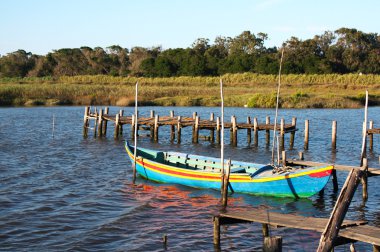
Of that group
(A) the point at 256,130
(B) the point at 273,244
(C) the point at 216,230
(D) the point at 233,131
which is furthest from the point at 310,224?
(A) the point at 256,130

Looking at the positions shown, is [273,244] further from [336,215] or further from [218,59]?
[218,59]

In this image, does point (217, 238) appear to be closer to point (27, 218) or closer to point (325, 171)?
point (325, 171)

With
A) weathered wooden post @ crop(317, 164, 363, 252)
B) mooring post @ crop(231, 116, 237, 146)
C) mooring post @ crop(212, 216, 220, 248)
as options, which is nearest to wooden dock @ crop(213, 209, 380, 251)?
mooring post @ crop(212, 216, 220, 248)

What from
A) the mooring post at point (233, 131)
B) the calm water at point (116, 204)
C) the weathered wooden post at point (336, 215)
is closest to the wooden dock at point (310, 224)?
the weathered wooden post at point (336, 215)

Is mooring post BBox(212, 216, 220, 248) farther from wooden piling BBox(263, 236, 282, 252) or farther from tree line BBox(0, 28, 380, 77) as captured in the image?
tree line BBox(0, 28, 380, 77)

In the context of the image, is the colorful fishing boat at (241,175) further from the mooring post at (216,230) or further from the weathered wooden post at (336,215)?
the weathered wooden post at (336,215)

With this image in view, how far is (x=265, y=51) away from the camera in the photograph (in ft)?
378

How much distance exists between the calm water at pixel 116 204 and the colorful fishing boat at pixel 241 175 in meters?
0.34

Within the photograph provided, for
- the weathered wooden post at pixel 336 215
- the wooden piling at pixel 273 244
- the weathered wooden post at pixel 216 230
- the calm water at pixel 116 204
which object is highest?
the weathered wooden post at pixel 336 215

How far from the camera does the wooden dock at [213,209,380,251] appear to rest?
1123 cm

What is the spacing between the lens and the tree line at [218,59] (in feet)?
303

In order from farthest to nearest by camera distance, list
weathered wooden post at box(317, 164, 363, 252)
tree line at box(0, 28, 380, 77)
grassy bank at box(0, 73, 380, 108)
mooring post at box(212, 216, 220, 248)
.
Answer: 1. tree line at box(0, 28, 380, 77)
2. grassy bank at box(0, 73, 380, 108)
3. mooring post at box(212, 216, 220, 248)
4. weathered wooden post at box(317, 164, 363, 252)

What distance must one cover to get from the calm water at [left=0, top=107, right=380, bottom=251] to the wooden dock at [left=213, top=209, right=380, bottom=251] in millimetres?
1729

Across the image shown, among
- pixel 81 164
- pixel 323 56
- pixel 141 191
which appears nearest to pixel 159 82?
pixel 323 56
